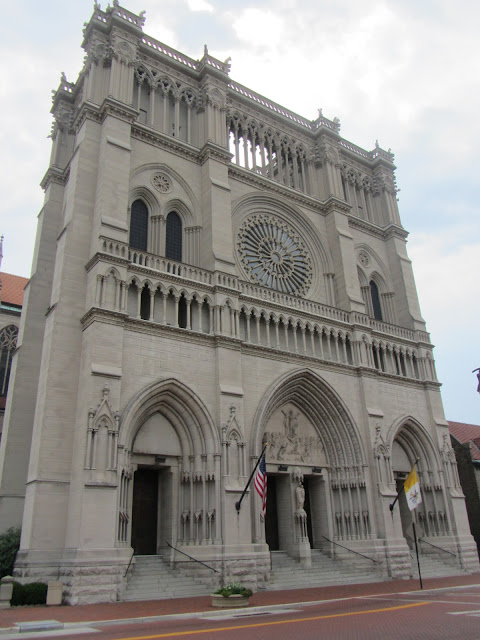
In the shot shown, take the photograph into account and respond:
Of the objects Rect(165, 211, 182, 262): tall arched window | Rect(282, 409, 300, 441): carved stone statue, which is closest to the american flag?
Rect(282, 409, 300, 441): carved stone statue

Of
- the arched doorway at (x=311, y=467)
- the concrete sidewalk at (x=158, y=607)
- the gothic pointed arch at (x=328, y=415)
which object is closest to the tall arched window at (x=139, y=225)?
the arched doorway at (x=311, y=467)

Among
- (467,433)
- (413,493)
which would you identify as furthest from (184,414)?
(467,433)

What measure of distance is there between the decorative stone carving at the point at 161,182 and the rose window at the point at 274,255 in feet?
16.3

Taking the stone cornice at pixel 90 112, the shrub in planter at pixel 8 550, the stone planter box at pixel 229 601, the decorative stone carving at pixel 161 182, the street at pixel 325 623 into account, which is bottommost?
the street at pixel 325 623

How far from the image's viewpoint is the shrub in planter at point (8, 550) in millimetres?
20641

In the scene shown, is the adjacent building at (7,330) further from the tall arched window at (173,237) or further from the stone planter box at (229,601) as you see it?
the stone planter box at (229,601)

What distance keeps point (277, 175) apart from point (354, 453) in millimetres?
18387

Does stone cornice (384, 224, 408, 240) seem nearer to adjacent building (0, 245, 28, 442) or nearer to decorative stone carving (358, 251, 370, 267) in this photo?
decorative stone carving (358, 251, 370, 267)

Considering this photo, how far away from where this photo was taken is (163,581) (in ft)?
65.2

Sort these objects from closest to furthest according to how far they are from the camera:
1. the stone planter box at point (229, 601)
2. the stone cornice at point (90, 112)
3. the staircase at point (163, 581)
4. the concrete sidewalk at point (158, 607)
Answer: the concrete sidewalk at point (158, 607)
the stone planter box at point (229, 601)
the staircase at point (163, 581)
the stone cornice at point (90, 112)

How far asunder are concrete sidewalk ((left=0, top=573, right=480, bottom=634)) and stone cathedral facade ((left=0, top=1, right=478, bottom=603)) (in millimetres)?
1437

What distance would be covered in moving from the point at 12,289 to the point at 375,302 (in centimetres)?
2688

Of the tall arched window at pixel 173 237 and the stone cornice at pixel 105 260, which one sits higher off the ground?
the tall arched window at pixel 173 237

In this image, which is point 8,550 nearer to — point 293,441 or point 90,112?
point 293,441
